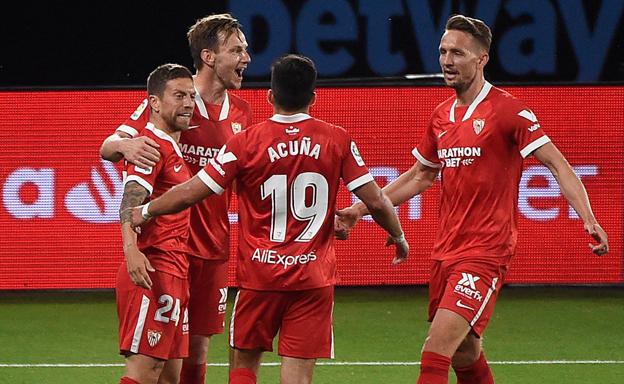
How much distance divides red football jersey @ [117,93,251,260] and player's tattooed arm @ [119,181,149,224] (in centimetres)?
71

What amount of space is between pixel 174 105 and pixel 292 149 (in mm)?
732

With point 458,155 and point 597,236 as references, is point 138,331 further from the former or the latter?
point 597,236

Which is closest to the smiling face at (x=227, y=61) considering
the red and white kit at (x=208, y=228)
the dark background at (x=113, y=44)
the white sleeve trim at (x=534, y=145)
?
the red and white kit at (x=208, y=228)

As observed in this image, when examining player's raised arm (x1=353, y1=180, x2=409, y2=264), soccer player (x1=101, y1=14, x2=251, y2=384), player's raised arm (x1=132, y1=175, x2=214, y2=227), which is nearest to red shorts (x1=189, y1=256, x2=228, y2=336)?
soccer player (x1=101, y1=14, x2=251, y2=384)

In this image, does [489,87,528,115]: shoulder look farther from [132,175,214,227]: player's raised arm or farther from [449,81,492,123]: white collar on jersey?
[132,175,214,227]: player's raised arm

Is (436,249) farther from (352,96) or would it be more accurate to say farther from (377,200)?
(352,96)

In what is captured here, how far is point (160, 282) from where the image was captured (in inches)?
226

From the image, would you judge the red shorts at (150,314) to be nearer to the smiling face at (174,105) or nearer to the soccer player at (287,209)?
the soccer player at (287,209)

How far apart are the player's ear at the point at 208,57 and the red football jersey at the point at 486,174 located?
122cm

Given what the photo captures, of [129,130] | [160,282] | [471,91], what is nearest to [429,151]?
[471,91]

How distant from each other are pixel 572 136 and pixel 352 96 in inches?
68.7

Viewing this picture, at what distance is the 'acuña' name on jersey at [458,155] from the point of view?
619 centimetres

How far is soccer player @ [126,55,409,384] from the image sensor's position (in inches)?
215

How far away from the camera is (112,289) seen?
428 inches
